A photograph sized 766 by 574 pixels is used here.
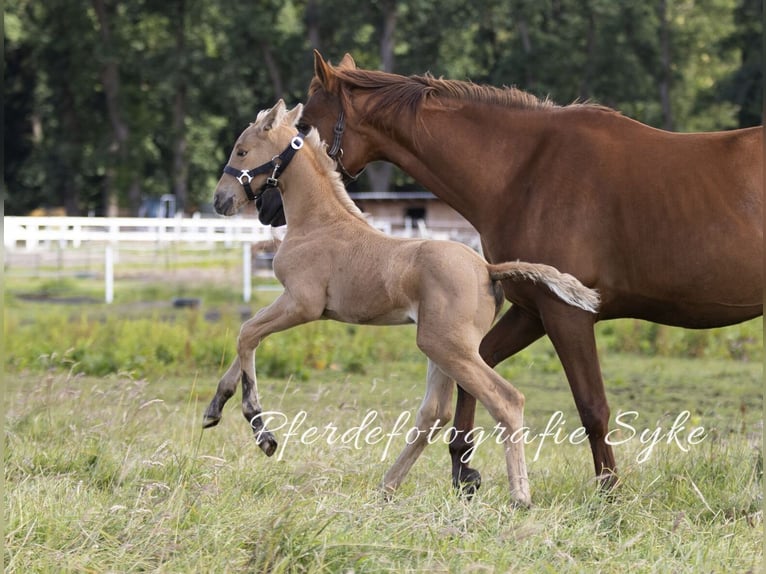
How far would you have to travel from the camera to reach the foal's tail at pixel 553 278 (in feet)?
17.8

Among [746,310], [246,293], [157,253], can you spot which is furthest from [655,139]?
[157,253]

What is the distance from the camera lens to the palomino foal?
5.34m

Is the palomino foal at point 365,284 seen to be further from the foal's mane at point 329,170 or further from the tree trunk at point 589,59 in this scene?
the tree trunk at point 589,59

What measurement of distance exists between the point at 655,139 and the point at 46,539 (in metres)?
3.82

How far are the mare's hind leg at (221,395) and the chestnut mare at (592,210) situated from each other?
4.12 feet

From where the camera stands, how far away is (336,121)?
6477 mm

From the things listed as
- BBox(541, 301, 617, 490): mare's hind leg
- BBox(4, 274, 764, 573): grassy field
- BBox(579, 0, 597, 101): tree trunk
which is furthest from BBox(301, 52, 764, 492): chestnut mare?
BBox(579, 0, 597, 101): tree trunk

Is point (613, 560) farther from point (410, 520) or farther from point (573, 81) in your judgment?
point (573, 81)

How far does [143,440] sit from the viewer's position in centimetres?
668

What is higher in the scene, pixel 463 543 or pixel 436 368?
pixel 436 368

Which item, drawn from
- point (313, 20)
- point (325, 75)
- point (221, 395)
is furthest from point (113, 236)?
point (313, 20)

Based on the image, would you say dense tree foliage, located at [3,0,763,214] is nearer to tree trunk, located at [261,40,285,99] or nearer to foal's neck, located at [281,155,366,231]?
tree trunk, located at [261,40,285,99]

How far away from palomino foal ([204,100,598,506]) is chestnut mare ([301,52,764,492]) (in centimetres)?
31

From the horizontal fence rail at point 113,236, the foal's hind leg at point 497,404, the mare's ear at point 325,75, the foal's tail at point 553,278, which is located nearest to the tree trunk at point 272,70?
the horizontal fence rail at point 113,236
